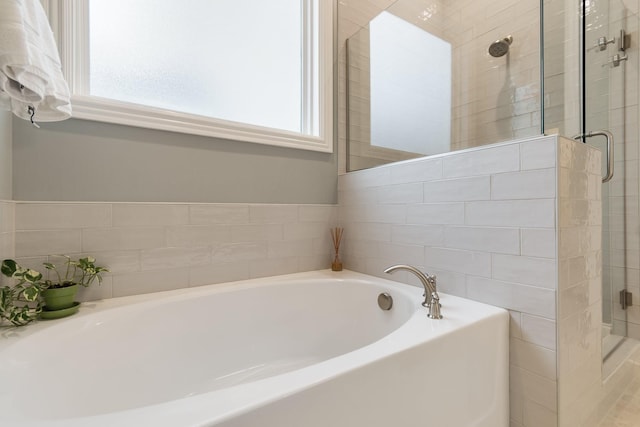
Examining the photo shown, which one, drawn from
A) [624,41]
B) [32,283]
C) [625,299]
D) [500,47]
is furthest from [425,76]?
[32,283]

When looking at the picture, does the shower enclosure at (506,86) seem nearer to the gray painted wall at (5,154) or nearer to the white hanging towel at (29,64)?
the white hanging towel at (29,64)

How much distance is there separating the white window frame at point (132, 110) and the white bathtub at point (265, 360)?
752mm

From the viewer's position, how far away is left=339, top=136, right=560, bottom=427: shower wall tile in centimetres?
93

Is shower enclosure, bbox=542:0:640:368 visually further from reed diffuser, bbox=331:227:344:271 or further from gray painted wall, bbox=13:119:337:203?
gray painted wall, bbox=13:119:337:203

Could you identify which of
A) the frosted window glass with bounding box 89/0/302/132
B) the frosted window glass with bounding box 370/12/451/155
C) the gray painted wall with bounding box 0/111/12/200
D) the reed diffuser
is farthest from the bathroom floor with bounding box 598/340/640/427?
the gray painted wall with bounding box 0/111/12/200

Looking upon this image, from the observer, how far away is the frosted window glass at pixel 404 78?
1.89 metres

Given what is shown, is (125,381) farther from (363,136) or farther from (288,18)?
(288,18)

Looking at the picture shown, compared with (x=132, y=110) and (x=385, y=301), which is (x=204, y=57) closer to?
(x=132, y=110)

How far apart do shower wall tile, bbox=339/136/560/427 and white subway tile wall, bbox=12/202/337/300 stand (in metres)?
0.63

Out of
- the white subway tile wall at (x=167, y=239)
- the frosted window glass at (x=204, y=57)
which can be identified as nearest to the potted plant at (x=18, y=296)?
the white subway tile wall at (x=167, y=239)

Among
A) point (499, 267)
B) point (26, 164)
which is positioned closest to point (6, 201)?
point (26, 164)

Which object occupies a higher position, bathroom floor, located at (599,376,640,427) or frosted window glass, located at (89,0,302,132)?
frosted window glass, located at (89,0,302,132)

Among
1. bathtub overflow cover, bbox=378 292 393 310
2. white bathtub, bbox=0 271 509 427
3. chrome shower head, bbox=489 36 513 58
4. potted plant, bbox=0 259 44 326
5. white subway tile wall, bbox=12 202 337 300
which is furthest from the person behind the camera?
chrome shower head, bbox=489 36 513 58

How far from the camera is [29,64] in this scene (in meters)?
0.68
